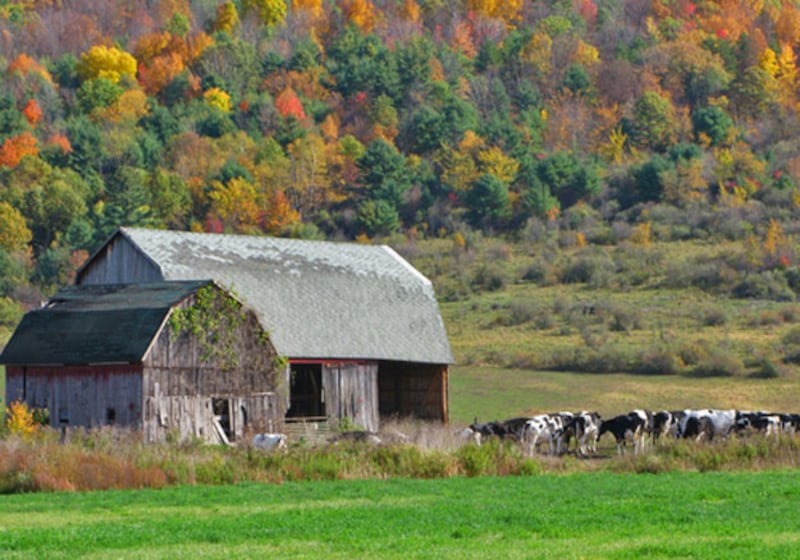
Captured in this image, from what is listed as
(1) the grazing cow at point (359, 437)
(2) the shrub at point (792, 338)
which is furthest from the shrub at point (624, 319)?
(1) the grazing cow at point (359, 437)

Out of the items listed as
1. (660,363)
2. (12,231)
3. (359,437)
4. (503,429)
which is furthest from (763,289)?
(12,231)

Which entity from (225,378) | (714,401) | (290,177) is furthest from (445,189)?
(225,378)

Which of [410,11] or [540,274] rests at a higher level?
[410,11]

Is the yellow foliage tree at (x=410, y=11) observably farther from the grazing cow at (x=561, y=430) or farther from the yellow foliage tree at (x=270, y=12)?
the grazing cow at (x=561, y=430)

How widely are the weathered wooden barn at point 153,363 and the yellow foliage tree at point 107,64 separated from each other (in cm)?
11300

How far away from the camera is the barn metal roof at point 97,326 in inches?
1622

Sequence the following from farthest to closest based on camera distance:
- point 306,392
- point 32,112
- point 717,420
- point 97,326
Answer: point 32,112 → point 306,392 → point 717,420 → point 97,326

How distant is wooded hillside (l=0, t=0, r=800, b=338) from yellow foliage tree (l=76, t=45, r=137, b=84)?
26cm

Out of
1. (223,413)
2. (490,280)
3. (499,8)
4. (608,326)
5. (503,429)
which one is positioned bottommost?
(503,429)

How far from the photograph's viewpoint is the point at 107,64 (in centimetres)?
15525

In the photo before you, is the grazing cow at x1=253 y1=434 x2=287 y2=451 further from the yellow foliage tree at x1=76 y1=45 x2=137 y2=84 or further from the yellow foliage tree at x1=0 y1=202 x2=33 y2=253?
the yellow foliage tree at x1=76 y1=45 x2=137 y2=84

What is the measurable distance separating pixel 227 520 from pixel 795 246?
7637cm

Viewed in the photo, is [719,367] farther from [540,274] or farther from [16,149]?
[16,149]

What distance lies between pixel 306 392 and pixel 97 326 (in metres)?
10.1
